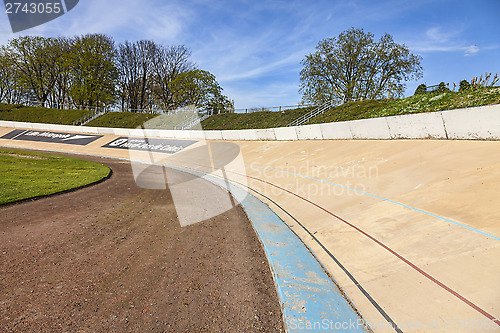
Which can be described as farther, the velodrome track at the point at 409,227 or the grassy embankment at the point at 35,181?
the grassy embankment at the point at 35,181

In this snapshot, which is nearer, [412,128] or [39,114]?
[412,128]

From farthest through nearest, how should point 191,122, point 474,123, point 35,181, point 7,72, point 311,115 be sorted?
point 7,72, point 191,122, point 311,115, point 35,181, point 474,123

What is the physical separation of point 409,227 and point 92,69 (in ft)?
187

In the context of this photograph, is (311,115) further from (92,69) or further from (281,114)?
(92,69)

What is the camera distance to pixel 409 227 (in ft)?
16.9

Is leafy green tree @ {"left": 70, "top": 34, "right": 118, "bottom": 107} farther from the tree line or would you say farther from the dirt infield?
the dirt infield

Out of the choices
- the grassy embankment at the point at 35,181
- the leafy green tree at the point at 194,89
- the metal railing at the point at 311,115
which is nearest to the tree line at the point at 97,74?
the leafy green tree at the point at 194,89

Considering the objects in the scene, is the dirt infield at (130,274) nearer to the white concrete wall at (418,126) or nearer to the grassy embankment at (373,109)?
the white concrete wall at (418,126)

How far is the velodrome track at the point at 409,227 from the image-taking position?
10.4 feet

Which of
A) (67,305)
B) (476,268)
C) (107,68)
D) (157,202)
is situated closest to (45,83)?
(107,68)

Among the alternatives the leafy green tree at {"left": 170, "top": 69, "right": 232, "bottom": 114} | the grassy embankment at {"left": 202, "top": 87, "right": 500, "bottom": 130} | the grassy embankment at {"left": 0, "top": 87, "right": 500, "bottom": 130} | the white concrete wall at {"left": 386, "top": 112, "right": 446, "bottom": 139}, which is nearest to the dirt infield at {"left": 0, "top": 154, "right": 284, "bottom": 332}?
the white concrete wall at {"left": 386, "top": 112, "right": 446, "bottom": 139}

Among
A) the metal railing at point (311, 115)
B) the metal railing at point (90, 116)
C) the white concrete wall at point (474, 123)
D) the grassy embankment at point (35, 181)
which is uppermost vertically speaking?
the metal railing at point (90, 116)

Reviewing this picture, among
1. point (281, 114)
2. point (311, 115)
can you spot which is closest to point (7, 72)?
point (281, 114)

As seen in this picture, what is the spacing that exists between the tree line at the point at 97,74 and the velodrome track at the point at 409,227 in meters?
36.2
